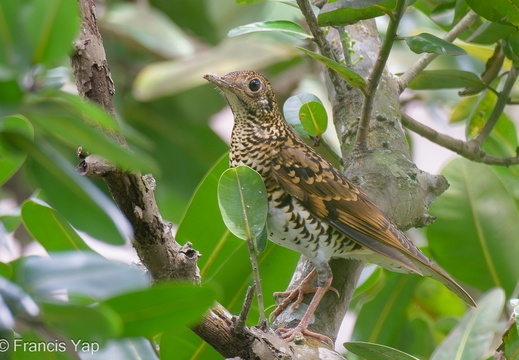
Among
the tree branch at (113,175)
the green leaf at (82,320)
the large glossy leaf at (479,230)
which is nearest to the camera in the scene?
the green leaf at (82,320)

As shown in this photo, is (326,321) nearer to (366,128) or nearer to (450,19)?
(366,128)

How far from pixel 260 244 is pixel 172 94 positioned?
2431 mm

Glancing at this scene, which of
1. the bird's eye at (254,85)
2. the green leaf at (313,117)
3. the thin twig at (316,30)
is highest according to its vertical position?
the thin twig at (316,30)

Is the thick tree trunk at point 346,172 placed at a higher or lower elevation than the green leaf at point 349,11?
lower

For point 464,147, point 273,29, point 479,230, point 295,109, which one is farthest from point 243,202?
point 479,230

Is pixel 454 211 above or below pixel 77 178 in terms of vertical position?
above

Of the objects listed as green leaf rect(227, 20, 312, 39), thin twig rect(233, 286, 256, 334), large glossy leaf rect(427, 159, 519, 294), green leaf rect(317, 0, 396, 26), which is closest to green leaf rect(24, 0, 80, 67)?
thin twig rect(233, 286, 256, 334)

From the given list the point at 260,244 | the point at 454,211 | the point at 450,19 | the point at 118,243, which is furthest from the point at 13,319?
the point at 454,211

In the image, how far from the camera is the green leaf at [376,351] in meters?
1.74

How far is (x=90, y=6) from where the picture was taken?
1409mm

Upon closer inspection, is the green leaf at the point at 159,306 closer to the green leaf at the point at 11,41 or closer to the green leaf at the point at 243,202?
the green leaf at the point at 11,41

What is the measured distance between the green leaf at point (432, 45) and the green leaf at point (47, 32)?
1.28m

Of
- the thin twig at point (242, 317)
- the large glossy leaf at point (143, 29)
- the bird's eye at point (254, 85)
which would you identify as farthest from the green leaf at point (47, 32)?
the large glossy leaf at point (143, 29)

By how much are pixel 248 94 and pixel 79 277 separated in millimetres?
1877
